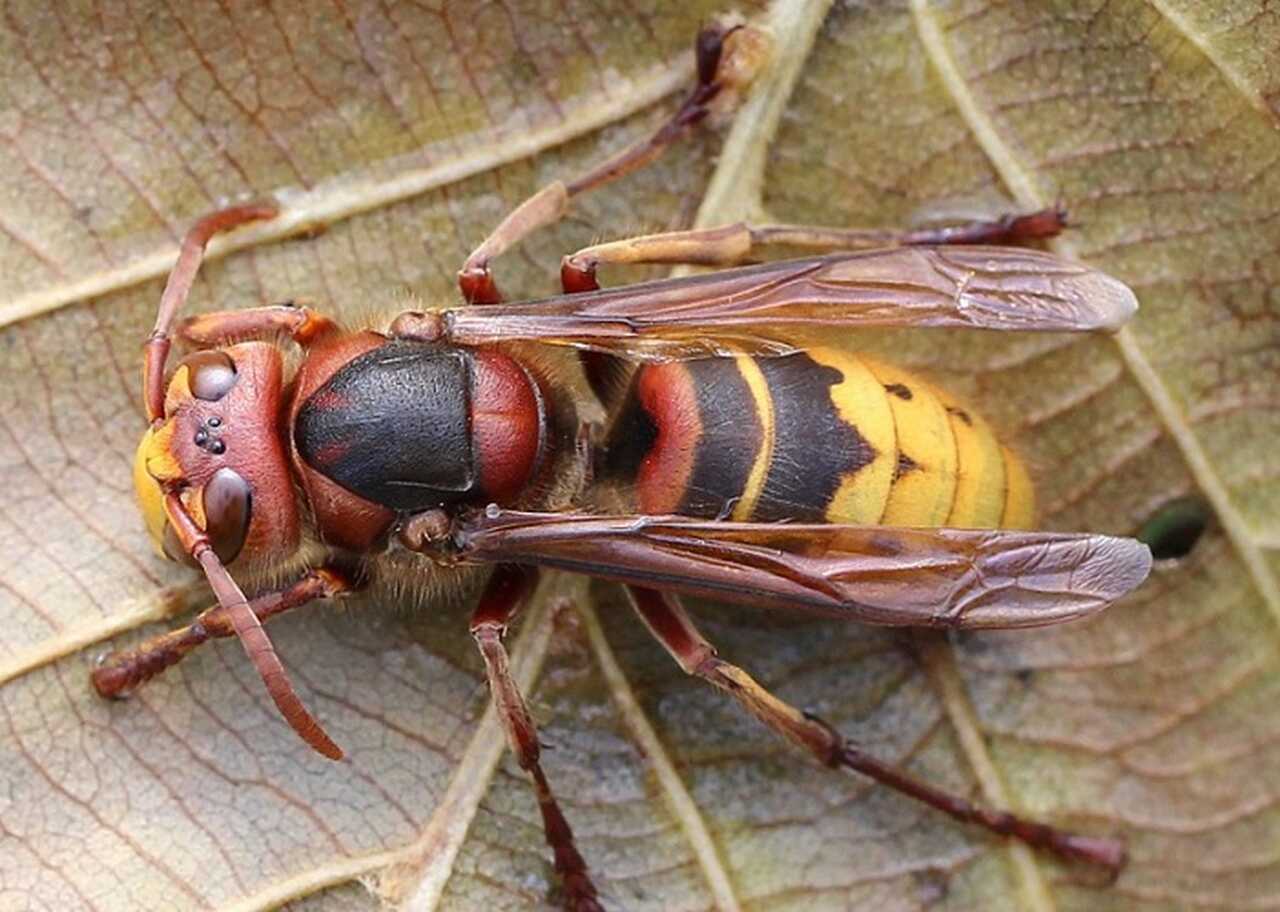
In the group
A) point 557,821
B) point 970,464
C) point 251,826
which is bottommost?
point 251,826

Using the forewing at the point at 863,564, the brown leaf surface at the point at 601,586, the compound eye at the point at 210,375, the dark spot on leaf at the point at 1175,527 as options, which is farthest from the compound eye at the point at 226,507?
the dark spot on leaf at the point at 1175,527

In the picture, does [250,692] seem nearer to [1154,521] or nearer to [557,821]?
[557,821]

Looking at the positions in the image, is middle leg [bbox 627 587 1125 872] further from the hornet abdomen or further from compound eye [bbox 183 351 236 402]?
compound eye [bbox 183 351 236 402]

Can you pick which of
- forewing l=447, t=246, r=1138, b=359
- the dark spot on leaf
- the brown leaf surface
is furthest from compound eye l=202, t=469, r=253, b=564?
the dark spot on leaf

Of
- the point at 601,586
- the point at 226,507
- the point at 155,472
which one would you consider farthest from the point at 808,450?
the point at 155,472

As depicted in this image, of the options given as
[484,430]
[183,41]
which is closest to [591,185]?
[484,430]
